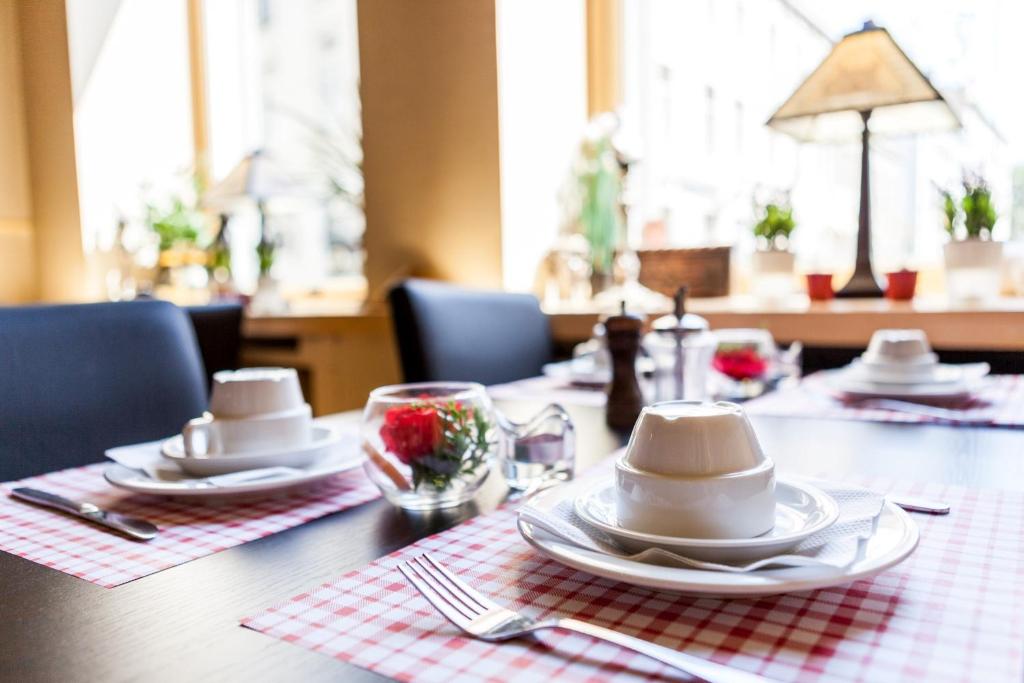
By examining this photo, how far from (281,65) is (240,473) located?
361 cm

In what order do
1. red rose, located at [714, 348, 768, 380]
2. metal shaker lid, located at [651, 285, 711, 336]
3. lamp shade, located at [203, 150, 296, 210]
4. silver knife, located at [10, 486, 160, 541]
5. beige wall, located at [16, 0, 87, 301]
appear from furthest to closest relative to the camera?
beige wall, located at [16, 0, 87, 301] < lamp shade, located at [203, 150, 296, 210] < red rose, located at [714, 348, 768, 380] < metal shaker lid, located at [651, 285, 711, 336] < silver knife, located at [10, 486, 160, 541]

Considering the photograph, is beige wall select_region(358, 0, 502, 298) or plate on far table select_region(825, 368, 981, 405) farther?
beige wall select_region(358, 0, 502, 298)

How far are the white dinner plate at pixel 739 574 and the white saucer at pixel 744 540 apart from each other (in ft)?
0.05

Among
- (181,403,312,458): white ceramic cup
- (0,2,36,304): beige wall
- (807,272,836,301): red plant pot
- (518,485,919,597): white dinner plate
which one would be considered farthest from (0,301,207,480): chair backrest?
(0,2,36,304): beige wall

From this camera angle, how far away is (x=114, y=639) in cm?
48

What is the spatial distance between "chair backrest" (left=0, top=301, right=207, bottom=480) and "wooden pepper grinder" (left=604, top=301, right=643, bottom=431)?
701mm

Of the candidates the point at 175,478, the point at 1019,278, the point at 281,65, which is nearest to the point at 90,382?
the point at 175,478

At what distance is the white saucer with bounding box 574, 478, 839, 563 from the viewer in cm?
51

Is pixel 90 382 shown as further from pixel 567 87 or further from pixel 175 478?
pixel 567 87

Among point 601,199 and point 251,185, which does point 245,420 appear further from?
point 251,185

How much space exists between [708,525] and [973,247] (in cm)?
171

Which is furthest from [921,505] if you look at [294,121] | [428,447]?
[294,121]

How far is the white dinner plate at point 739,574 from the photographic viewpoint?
469mm

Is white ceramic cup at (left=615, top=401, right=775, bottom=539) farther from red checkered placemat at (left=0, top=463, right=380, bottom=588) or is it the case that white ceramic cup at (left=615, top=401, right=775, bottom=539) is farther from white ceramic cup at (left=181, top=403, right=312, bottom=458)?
white ceramic cup at (left=181, top=403, right=312, bottom=458)
